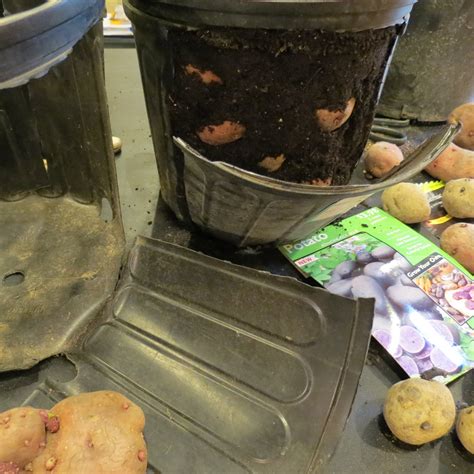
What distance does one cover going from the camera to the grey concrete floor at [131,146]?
0.85 m

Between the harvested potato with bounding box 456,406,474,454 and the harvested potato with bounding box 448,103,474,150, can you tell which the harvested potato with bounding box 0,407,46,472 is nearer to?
the harvested potato with bounding box 456,406,474,454

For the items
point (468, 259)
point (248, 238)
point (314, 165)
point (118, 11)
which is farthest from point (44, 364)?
point (118, 11)

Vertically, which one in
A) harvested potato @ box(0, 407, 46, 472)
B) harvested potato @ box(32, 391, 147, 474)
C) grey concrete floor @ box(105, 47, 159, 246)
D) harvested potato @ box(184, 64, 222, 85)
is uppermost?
harvested potato @ box(184, 64, 222, 85)

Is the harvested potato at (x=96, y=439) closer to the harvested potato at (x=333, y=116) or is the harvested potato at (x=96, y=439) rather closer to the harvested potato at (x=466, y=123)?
the harvested potato at (x=333, y=116)

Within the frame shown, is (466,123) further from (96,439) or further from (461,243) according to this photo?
(96,439)

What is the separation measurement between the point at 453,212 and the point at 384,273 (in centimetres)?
24

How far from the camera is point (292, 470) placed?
49 centimetres

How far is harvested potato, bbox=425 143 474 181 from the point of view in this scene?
3.10ft

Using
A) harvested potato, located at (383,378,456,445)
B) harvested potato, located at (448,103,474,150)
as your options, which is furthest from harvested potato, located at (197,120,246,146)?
harvested potato, located at (448,103,474,150)

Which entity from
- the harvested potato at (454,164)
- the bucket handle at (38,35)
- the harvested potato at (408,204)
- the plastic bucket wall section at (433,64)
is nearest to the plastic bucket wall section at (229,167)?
the bucket handle at (38,35)

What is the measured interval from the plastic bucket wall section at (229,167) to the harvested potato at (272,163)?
0.07 meters

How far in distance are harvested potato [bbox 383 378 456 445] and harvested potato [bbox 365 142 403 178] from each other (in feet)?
1.67

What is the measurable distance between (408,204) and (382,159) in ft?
0.47

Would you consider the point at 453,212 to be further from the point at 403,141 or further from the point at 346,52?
the point at 346,52
